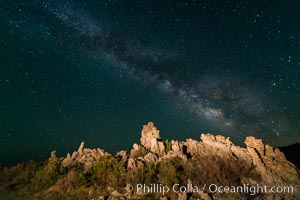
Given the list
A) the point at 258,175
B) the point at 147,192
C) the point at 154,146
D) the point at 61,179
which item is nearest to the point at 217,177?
the point at 258,175

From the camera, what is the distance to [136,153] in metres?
59.1

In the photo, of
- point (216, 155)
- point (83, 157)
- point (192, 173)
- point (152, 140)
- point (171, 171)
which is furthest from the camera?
point (152, 140)

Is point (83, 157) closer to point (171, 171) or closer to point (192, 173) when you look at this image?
point (171, 171)

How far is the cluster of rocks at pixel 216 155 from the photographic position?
135 ft

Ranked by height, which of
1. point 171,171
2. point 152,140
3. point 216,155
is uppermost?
point 152,140

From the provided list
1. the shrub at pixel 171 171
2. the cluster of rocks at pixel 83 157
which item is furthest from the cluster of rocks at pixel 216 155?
the shrub at pixel 171 171

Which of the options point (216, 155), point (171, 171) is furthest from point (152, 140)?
point (171, 171)

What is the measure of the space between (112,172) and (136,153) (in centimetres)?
1387

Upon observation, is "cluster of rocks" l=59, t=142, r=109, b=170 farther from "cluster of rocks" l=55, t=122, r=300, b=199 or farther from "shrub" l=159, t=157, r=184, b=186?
"shrub" l=159, t=157, r=184, b=186

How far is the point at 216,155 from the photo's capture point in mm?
51094

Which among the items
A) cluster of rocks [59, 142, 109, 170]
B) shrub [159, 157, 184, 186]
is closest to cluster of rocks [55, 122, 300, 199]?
cluster of rocks [59, 142, 109, 170]

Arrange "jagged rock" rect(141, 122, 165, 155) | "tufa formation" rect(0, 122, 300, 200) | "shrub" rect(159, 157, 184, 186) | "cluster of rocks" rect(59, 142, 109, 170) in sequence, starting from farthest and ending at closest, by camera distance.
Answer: "jagged rock" rect(141, 122, 165, 155) → "cluster of rocks" rect(59, 142, 109, 170) → "shrub" rect(159, 157, 184, 186) → "tufa formation" rect(0, 122, 300, 200)

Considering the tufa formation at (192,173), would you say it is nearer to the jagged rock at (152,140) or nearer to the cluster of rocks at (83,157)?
the cluster of rocks at (83,157)

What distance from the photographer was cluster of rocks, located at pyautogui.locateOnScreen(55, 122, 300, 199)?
41.1 metres
